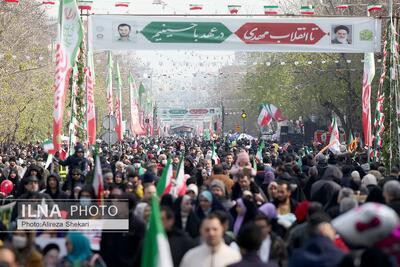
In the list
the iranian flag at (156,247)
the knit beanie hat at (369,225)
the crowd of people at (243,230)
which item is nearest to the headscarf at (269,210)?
the crowd of people at (243,230)

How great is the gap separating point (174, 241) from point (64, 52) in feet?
50.6

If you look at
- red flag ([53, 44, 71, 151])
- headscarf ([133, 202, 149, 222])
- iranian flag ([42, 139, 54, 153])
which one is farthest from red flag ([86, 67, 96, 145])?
headscarf ([133, 202, 149, 222])

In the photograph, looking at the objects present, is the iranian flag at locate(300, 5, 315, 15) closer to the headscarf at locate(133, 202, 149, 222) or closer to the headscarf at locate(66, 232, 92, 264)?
the headscarf at locate(133, 202, 149, 222)

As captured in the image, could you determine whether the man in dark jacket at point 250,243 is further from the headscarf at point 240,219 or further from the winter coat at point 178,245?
the headscarf at point 240,219

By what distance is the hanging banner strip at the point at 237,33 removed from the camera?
31.8 metres

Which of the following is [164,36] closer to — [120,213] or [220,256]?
[120,213]

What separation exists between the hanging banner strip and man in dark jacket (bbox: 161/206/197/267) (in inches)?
845

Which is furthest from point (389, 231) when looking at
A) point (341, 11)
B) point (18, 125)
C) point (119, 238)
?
point (18, 125)

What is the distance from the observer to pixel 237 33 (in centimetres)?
3222

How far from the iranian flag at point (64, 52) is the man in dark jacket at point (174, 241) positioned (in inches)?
548

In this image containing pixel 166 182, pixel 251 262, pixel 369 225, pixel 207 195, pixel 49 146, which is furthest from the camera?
pixel 49 146

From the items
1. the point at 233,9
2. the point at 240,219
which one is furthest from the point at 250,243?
the point at 233,9

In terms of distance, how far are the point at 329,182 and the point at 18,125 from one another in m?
42.1

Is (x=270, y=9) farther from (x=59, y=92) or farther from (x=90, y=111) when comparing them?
(x=59, y=92)
